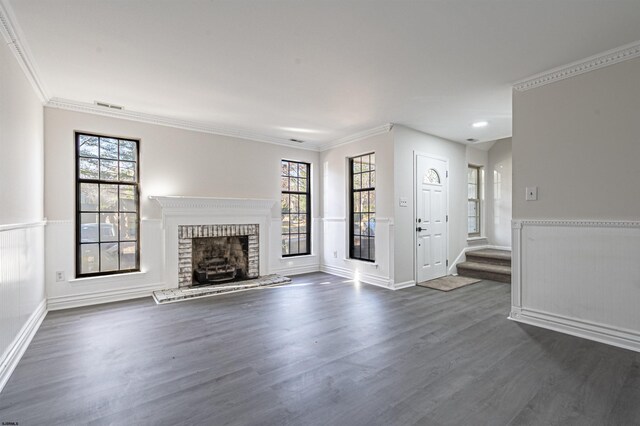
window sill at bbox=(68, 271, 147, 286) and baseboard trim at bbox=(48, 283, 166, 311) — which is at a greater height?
window sill at bbox=(68, 271, 147, 286)

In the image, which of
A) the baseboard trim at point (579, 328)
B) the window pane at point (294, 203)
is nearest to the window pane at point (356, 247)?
the window pane at point (294, 203)

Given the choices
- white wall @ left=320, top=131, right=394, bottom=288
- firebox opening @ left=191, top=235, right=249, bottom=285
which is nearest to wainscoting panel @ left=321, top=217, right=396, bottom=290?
white wall @ left=320, top=131, right=394, bottom=288

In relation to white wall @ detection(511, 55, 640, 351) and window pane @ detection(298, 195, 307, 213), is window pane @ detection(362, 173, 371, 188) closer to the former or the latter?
window pane @ detection(298, 195, 307, 213)

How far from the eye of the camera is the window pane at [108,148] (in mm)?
4293

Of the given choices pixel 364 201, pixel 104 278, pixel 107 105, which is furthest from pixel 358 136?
pixel 104 278

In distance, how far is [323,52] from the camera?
2754 millimetres

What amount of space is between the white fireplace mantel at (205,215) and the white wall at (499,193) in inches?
187

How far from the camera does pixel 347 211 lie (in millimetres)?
5762

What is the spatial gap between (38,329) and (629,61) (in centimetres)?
606

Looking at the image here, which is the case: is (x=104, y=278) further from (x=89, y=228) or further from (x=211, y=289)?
(x=211, y=289)

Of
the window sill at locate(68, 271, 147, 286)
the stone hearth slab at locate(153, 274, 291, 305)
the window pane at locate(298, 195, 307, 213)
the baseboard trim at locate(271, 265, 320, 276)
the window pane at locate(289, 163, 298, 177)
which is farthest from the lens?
the window pane at locate(298, 195, 307, 213)

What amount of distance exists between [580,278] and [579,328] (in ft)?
1.56

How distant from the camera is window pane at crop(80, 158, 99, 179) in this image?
415 centimetres

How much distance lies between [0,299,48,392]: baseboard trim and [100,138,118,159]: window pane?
1.97 metres
